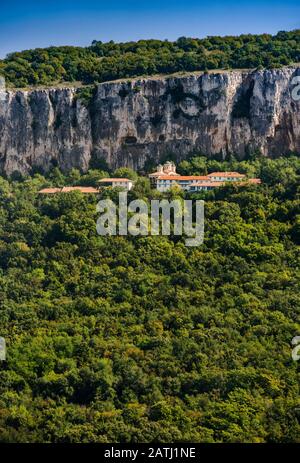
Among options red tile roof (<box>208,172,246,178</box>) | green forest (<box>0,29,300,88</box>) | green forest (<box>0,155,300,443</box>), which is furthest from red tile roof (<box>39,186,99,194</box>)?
green forest (<box>0,29,300,88</box>)

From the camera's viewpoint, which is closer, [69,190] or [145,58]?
[69,190]

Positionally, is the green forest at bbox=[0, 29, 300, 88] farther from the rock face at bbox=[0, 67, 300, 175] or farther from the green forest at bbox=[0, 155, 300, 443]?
the green forest at bbox=[0, 155, 300, 443]

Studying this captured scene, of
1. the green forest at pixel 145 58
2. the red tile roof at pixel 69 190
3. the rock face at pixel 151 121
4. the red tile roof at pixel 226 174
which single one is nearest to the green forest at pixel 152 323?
the red tile roof at pixel 69 190

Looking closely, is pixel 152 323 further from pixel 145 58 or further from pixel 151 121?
pixel 145 58

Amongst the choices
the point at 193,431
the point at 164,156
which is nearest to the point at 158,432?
the point at 193,431

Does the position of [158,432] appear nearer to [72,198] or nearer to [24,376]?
[24,376]

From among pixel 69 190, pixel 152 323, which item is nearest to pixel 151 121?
pixel 69 190
